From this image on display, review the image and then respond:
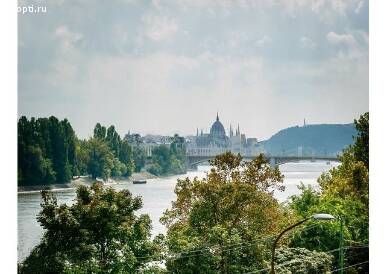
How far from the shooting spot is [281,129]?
9539 millimetres

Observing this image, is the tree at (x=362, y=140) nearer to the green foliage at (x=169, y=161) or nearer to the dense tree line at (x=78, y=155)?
the dense tree line at (x=78, y=155)

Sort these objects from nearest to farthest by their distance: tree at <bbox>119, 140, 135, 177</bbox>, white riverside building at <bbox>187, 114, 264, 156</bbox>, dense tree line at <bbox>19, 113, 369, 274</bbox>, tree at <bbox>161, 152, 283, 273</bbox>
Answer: dense tree line at <bbox>19, 113, 369, 274</bbox> < tree at <bbox>161, 152, 283, 273</bbox> < white riverside building at <bbox>187, 114, 264, 156</bbox> < tree at <bbox>119, 140, 135, 177</bbox>

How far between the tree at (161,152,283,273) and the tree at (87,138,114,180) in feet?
14.1

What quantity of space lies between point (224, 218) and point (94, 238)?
1188 mm

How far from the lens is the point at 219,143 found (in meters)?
11.3

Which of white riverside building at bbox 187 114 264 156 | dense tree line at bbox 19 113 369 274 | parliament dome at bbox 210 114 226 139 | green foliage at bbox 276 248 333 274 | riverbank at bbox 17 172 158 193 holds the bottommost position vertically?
green foliage at bbox 276 248 333 274

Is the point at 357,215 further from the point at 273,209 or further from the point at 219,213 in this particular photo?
the point at 219,213

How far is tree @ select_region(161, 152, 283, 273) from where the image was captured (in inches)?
242

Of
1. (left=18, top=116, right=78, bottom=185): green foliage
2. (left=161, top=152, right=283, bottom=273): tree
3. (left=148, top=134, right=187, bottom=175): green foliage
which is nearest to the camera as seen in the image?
(left=161, top=152, right=283, bottom=273): tree

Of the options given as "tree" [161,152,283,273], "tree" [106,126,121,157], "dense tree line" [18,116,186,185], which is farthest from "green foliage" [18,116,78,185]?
"tree" [161,152,283,273]

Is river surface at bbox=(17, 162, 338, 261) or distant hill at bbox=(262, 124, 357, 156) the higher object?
distant hill at bbox=(262, 124, 357, 156)

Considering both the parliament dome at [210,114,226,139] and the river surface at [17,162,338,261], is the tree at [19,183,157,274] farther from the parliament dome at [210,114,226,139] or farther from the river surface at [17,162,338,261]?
the parliament dome at [210,114,226,139]

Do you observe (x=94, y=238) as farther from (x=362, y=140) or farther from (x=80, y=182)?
(x=80, y=182)

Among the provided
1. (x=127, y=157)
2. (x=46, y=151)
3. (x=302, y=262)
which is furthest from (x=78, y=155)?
(x=302, y=262)
